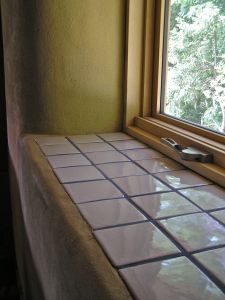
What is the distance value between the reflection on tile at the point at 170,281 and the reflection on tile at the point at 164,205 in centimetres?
15

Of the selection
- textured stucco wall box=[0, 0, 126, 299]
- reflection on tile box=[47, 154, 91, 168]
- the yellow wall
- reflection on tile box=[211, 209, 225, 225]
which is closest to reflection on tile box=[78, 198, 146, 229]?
reflection on tile box=[211, 209, 225, 225]

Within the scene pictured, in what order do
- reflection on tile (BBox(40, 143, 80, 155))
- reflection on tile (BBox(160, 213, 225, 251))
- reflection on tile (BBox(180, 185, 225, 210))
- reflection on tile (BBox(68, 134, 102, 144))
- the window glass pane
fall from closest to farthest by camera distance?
reflection on tile (BBox(160, 213, 225, 251)) → reflection on tile (BBox(180, 185, 225, 210)) → the window glass pane → reflection on tile (BBox(40, 143, 80, 155)) → reflection on tile (BBox(68, 134, 102, 144))

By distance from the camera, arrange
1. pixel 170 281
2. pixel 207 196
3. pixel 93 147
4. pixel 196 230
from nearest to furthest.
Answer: pixel 170 281
pixel 196 230
pixel 207 196
pixel 93 147

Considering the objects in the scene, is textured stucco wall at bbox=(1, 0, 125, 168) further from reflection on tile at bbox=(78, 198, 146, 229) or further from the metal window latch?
reflection on tile at bbox=(78, 198, 146, 229)

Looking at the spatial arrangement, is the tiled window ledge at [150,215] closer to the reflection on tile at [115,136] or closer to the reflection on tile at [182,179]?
the reflection on tile at [182,179]

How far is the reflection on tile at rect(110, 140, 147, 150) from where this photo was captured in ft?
3.48

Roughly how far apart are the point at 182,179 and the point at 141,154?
0.21m

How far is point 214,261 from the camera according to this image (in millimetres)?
496

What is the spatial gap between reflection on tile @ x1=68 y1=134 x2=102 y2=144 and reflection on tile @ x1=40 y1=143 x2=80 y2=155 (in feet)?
0.20

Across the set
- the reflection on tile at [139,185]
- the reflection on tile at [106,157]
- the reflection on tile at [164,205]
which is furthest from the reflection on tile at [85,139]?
the reflection on tile at [164,205]

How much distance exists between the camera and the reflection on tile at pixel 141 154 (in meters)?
0.97

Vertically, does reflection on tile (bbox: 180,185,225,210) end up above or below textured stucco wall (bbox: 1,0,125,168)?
below

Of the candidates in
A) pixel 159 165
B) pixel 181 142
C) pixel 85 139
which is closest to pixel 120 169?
pixel 159 165

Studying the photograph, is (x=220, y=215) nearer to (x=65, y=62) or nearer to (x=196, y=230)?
(x=196, y=230)
